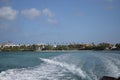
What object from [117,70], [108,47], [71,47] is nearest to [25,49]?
[71,47]

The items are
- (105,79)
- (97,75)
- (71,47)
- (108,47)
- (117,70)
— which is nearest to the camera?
(105,79)

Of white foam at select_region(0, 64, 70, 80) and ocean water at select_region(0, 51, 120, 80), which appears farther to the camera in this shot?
ocean water at select_region(0, 51, 120, 80)

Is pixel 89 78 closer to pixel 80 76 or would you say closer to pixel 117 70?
pixel 80 76

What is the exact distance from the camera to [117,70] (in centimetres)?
1598

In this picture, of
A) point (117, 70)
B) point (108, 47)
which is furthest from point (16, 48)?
point (117, 70)

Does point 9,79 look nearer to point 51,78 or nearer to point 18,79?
point 18,79

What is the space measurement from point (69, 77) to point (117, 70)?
3224 millimetres

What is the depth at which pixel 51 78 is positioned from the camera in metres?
14.2

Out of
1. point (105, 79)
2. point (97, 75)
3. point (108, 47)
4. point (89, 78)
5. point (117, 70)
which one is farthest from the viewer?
point (108, 47)

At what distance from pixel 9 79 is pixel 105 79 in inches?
271

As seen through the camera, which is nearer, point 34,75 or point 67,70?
point 34,75

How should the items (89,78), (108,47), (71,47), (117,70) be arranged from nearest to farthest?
(89,78), (117,70), (108,47), (71,47)

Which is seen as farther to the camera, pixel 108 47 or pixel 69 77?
pixel 108 47

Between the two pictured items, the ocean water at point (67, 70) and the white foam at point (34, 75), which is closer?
the white foam at point (34, 75)
